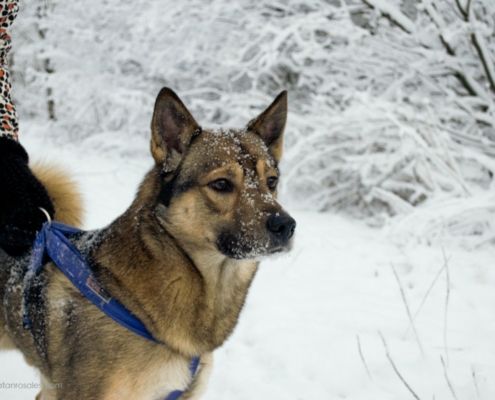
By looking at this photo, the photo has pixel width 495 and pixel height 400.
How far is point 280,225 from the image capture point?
2.09 metres

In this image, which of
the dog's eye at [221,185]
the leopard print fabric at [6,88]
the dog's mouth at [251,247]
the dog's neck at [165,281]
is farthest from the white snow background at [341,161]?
the dog's eye at [221,185]

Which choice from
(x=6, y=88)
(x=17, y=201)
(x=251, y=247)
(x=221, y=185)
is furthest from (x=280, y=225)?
(x=6, y=88)

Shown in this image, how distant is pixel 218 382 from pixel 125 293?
1.20 m

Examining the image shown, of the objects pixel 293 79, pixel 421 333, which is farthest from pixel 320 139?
pixel 421 333

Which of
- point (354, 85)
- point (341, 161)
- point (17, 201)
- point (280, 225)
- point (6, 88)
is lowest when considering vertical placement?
point (341, 161)

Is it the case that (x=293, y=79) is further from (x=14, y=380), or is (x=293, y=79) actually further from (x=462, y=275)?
(x=14, y=380)

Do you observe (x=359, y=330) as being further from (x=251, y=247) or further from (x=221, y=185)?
(x=221, y=185)

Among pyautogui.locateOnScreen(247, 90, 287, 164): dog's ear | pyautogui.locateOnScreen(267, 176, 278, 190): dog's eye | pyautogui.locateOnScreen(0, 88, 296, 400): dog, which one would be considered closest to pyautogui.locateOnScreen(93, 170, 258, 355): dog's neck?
pyautogui.locateOnScreen(0, 88, 296, 400): dog

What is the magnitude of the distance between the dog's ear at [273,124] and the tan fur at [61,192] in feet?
3.69

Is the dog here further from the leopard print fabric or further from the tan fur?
the leopard print fabric

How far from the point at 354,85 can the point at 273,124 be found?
16.0 feet

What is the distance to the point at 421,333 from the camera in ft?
10.9

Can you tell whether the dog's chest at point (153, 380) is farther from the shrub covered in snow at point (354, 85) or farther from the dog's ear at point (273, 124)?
the shrub covered in snow at point (354, 85)

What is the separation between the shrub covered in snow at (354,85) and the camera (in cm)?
555
